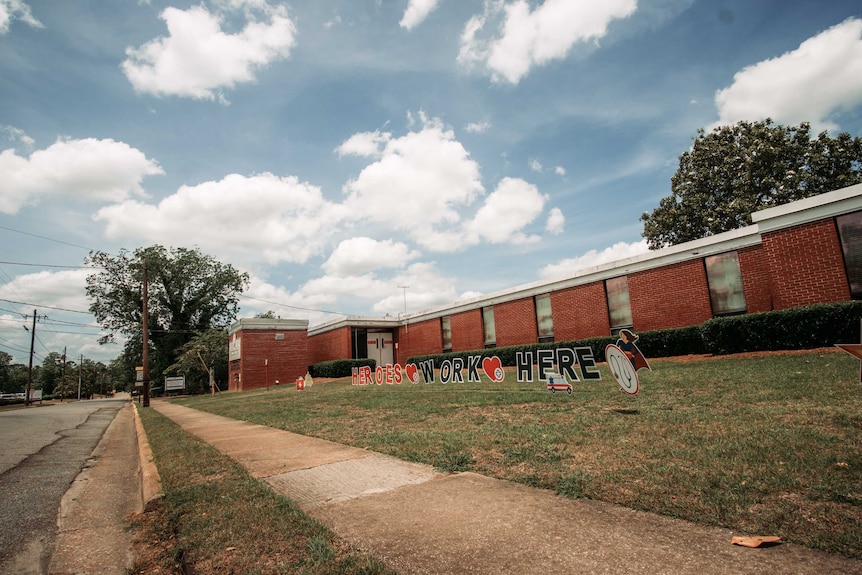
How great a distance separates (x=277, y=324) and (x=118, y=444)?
89.1ft

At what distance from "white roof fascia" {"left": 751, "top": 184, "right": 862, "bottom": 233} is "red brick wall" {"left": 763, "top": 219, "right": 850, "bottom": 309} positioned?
191 mm

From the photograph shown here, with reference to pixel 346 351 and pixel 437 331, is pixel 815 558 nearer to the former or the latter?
pixel 437 331

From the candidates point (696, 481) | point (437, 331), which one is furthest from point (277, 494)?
point (437, 331)

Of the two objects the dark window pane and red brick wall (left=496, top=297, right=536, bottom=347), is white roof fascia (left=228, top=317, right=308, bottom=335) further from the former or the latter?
the dark window pane

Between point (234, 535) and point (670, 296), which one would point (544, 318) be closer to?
point (670, 296)

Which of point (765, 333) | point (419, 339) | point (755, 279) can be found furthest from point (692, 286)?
point (419, 339)

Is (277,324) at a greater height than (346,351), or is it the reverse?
(277,324)

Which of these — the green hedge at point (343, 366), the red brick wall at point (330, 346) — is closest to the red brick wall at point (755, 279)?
the green hedge at point (343, 366)

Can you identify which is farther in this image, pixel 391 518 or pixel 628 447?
pixel 628 447

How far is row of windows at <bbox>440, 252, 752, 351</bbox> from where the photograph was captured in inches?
654

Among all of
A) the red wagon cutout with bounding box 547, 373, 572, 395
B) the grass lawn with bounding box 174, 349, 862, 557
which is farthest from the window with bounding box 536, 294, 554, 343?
the red wagon cutout with bounding box 547, 373, 572, 395

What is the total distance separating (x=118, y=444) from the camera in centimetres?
1182

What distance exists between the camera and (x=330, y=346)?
3903 cm

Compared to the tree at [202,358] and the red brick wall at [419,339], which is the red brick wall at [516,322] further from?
the tree at [202,358]
